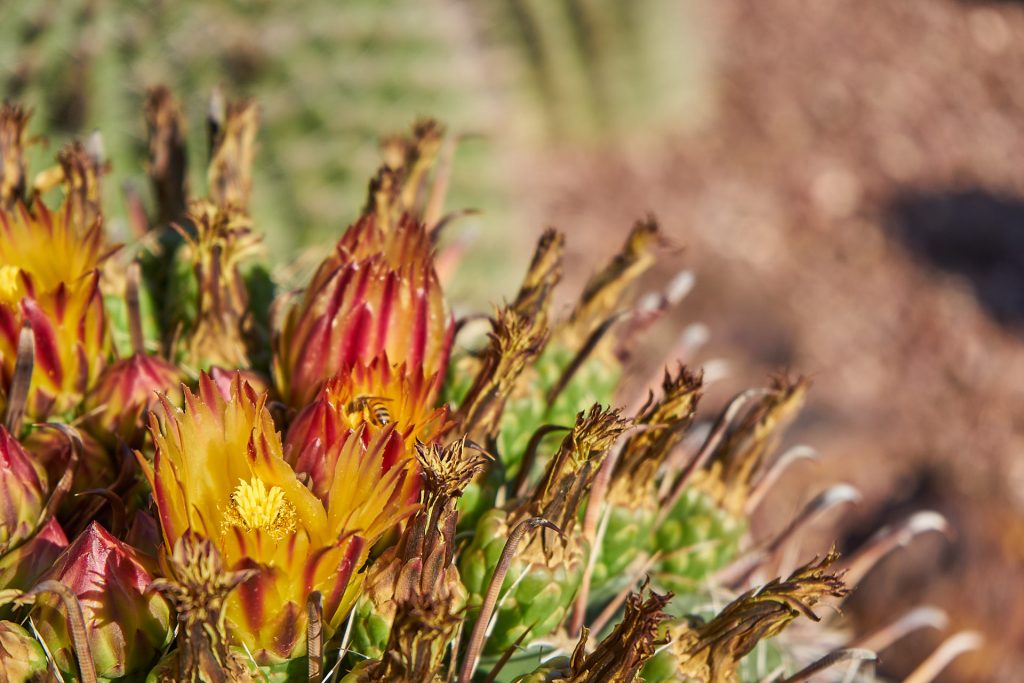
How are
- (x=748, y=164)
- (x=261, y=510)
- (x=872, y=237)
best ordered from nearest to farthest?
(x=261, y=510)
(x=872, y=237)
(x=748, y=164)

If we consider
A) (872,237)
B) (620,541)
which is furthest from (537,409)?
(872,237)

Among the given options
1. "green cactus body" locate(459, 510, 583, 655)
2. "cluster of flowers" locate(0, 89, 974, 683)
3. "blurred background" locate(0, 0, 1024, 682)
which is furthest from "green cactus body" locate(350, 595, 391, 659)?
"blurred background" locate(0, 0, 1024, 682)

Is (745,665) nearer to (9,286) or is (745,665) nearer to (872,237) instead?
(9,286)

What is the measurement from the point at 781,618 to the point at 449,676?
29 cm

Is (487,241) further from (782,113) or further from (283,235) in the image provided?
(782,113)

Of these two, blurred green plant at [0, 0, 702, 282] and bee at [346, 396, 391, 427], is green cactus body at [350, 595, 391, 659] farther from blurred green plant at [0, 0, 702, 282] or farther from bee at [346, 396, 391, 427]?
blurred green plant at [0, 0, 702, 282]

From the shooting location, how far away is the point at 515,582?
960 mm

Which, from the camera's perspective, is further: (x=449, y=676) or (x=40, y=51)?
(x=40, y=51)

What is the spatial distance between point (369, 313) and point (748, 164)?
5.72 m

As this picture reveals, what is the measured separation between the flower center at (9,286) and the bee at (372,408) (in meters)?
A: 0.36

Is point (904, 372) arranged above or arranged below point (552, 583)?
above

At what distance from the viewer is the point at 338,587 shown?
85cm

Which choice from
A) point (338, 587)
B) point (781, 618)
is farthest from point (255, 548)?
point (781, 618)

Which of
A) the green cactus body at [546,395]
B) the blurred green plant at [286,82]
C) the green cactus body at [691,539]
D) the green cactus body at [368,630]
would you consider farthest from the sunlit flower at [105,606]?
the blurred green plant at [286,82]
